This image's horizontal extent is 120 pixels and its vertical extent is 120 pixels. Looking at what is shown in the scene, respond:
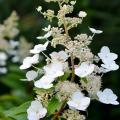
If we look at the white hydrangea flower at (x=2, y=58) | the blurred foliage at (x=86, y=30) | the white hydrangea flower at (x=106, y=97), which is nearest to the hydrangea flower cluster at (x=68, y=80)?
the white hydrangea flower at (x=106, y=97)

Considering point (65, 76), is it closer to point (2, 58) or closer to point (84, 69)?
point (84, 69)

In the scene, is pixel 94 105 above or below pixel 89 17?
below

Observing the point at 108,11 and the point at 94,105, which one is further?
the point at 108,11

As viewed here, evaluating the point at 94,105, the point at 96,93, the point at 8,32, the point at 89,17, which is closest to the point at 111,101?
the point at 96,93

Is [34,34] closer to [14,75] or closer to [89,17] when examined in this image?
[89,17]

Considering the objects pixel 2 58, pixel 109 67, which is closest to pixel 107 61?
pixel 109 67

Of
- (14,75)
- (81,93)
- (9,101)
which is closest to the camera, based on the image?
(81,93)

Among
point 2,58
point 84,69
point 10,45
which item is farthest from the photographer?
point 10,45

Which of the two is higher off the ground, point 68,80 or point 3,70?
point 68,80

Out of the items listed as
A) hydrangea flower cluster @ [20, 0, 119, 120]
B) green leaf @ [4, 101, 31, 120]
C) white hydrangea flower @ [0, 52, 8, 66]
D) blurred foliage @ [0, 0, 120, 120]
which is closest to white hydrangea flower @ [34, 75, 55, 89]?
hydrangea flower cluster @ [20, 0, 119, 120]
